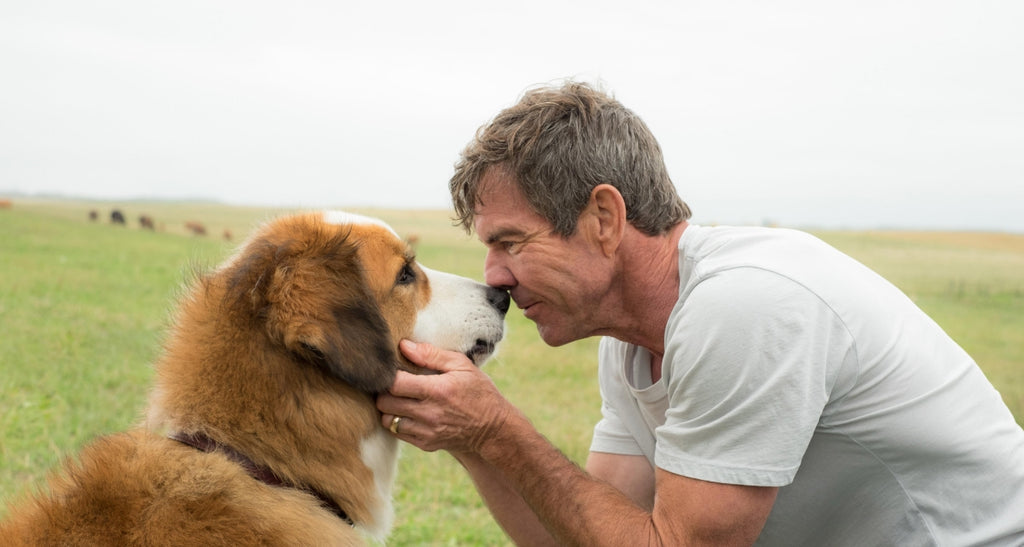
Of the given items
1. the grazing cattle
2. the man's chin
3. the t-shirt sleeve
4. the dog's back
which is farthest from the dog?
the grazing cattle

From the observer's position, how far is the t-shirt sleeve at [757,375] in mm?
2305

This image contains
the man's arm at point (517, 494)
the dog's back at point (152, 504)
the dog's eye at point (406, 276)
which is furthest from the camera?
the man's arm at point (517, 494)

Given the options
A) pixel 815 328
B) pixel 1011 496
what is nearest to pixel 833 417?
pixel 815 328

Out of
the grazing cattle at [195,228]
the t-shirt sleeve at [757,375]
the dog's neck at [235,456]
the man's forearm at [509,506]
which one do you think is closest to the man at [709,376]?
the t-shirt sleeve at [757,375]

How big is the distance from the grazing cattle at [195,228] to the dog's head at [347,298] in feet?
90.8

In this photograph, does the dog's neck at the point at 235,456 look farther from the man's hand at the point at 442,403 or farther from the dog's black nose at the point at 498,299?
the dog's black nose at the point at 498,299

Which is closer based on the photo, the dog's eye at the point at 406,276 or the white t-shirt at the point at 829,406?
the white t-shirt at the point at 829,406

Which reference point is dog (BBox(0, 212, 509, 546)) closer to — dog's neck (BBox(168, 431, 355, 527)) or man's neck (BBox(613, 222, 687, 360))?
dog's neck (BBox(168, 431, 355, 527))

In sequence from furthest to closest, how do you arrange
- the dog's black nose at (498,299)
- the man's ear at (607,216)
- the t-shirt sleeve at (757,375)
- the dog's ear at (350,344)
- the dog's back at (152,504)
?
1. the dog's black nose at (498,299)
2. the man's ear at (607,216)
3. the t-shirt sleeve at (757,375)
4. the dog's ear at (350,344)
5. the dog's back at (152,504)

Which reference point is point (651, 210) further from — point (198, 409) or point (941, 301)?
point (941, 301)

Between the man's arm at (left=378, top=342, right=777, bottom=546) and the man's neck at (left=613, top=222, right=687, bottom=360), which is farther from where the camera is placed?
the man's neck at (left=613, top=222, right=687, bottom=360)

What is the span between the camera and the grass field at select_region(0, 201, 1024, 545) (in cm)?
509

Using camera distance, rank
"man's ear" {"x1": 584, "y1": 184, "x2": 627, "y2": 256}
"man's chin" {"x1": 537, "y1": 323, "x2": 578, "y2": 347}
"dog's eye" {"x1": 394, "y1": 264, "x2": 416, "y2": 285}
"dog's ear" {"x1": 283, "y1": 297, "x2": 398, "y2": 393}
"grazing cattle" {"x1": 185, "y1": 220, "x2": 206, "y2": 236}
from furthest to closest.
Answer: "grazing cattle" {"x1": 185, "y1": 220, "x2": 206, "y2": 236}
"man's chin" {"x1": 537, "y1": 323, "x2": 578, "y2": 347}
"man's ear" {"x1": 584, "y1": 184, "x2": 627, "y2": 256}
"dog's eye" {"x1": 394, "y1": 264, "x2": 416, "y2": 285}
"dog's ear" {"x1": 283, "y1": 297, "x2": 398, "y2": 393}

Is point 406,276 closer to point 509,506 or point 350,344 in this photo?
point 350,344
